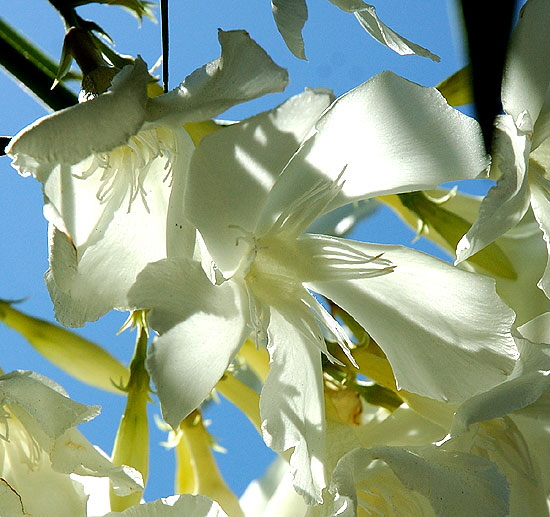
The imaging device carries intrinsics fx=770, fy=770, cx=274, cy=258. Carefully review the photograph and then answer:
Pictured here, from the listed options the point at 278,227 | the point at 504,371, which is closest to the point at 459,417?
the point at 504,371

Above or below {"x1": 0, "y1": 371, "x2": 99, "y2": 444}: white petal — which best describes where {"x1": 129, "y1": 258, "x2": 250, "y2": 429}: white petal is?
above

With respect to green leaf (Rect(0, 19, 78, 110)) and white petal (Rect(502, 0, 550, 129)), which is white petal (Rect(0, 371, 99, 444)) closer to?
green leaf (Rect(0, 19, 78, 110))

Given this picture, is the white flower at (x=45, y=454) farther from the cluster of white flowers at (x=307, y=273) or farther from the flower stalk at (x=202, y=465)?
the flower stalk at (x=202, y=465)

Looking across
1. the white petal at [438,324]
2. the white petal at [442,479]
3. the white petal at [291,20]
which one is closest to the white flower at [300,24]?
the white petal at [291,20]

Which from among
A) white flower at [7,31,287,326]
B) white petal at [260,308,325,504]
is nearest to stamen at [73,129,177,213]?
white flower at [7,31,287,326]

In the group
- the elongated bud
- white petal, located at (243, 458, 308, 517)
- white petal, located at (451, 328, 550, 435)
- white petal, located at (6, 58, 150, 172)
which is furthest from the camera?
the elongated bud

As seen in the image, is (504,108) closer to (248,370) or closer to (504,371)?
(504,371)
